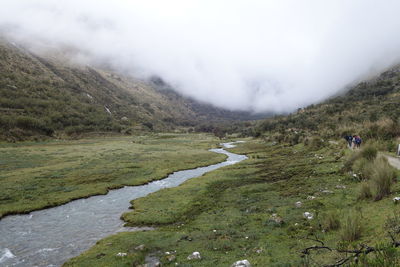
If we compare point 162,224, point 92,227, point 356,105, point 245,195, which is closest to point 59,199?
point 92,227

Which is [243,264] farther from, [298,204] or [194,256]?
[298,204]

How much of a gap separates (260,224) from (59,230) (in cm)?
2037

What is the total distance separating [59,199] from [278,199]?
3100cm

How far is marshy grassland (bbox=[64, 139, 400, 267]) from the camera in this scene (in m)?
14.2

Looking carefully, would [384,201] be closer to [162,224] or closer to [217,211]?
[217,211]

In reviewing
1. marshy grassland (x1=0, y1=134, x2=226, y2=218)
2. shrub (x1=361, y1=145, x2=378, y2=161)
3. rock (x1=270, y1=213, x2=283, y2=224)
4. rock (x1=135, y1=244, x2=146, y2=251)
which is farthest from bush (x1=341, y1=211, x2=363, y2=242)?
marshy grassland (x1=0, y1=134, x2=226, y2=218)

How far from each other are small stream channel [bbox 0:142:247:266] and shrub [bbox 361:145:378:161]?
2736cm

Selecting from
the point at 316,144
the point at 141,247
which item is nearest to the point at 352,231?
the point at 141,247

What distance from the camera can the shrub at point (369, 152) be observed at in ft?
98.0

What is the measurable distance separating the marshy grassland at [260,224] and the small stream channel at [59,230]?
1942 mm

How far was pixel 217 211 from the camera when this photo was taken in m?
29.2

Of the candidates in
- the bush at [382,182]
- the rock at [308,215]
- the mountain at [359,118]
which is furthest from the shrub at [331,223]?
the mountain at [359,118]

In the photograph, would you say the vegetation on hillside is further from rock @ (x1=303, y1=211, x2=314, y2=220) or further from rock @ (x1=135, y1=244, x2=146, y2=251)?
rock @ (x1=135, y1=244, x2=146, y2=251)

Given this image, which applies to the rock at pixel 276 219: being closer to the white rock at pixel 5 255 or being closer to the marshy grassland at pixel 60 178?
the white rock at pixel 5 255
